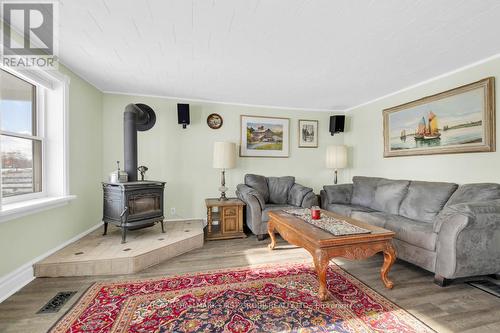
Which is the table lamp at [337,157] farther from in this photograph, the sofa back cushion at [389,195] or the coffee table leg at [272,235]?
the coffee table leg at [272,235]

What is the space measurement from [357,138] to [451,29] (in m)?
2.68

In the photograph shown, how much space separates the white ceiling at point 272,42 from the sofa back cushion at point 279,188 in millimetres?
1607

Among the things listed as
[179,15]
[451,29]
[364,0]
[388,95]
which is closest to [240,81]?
[179,15]

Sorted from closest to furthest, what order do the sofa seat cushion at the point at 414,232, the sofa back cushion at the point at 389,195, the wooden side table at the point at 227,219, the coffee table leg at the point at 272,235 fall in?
the sofa seat cushion at the point at 414,232, the coffee table leg at the point at 272,235, the sofa back cushion at the point at 389,195, the wooden side table at the point at 227,219

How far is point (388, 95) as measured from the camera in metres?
3.84

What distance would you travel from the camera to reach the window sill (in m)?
1.84

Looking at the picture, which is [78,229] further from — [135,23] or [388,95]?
[388,95]

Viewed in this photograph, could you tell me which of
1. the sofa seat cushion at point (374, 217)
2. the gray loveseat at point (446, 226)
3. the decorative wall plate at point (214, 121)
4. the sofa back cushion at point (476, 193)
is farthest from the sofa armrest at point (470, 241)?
the decorative wall plate at point (214, 121)

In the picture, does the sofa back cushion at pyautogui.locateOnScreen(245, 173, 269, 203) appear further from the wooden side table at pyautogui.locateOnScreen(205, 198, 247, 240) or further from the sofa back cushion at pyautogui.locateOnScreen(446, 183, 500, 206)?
the sofa back cushion at pyautogui.locateOnScreen(446, 183, 500, 206)

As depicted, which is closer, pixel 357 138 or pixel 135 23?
pixel 135 23

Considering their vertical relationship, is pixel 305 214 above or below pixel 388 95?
below

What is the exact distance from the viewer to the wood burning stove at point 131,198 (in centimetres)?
275

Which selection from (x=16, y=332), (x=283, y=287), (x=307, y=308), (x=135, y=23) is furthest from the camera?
(x=283, y=287)

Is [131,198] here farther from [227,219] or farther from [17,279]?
[227,219]
